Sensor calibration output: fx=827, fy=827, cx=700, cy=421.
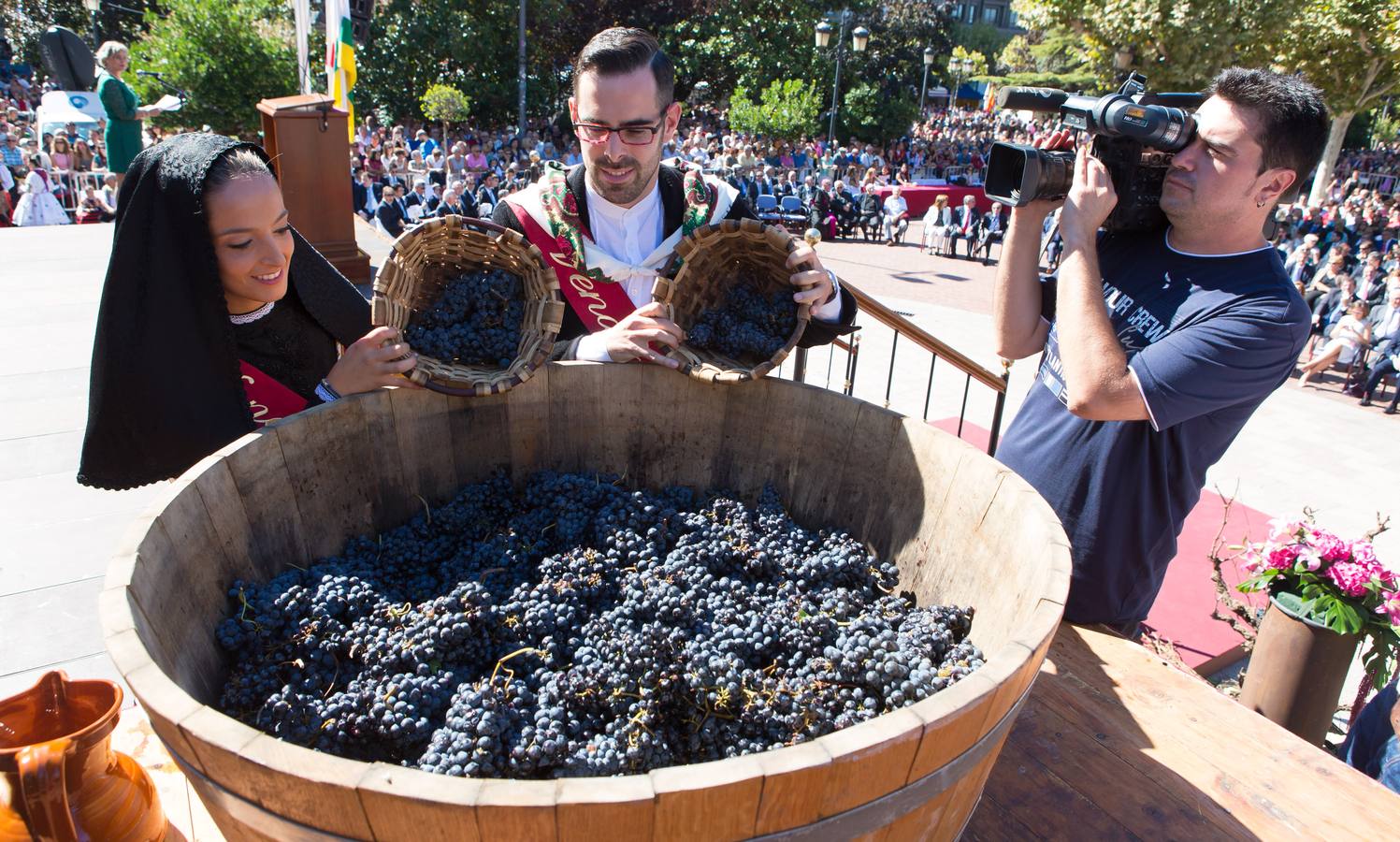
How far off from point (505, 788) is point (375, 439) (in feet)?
4.43

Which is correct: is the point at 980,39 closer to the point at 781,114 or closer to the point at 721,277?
the point at 781,114

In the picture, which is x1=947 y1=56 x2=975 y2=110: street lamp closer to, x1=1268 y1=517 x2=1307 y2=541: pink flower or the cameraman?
x1=1268 y1=517 x2=1307 y2=541: pink flower

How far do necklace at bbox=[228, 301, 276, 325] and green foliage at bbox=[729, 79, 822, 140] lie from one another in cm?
2216

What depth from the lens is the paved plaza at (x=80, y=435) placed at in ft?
9.50

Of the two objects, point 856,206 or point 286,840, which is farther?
point 856,206

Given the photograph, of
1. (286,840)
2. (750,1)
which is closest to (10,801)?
(286,840)

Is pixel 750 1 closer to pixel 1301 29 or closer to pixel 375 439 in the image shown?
pixel 1301 29

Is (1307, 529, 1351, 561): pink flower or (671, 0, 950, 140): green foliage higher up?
(671, 0, 950, 140): green foliage

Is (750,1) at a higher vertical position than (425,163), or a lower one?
higher

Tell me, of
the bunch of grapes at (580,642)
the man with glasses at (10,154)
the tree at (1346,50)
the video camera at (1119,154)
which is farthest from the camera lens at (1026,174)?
the tree at (1346,50)

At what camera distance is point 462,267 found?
2283mm

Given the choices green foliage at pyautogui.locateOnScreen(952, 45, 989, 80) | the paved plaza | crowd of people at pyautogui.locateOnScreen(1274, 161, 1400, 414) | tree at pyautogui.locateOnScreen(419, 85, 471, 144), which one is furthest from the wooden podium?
green foliage at pyautogui.locateOnScreen(952, 45, 989, 80)

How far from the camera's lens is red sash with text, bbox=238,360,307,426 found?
214cm

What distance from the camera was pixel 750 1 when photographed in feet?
95.2
